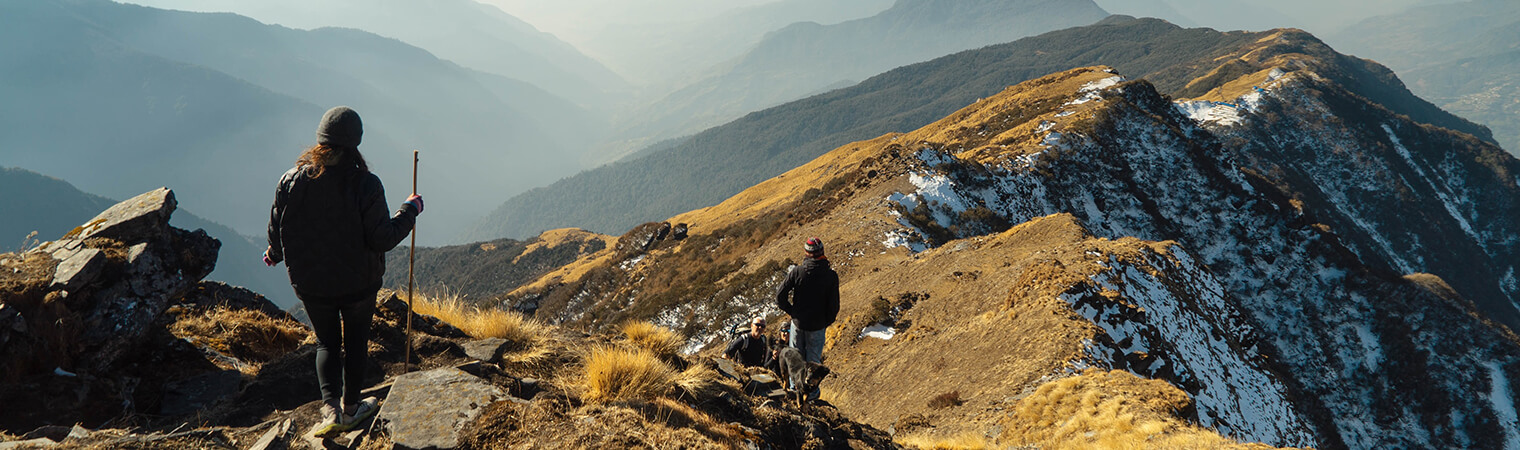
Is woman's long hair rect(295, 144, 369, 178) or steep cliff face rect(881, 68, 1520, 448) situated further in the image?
steep cliff face rect(881, 68, 1520, 448)

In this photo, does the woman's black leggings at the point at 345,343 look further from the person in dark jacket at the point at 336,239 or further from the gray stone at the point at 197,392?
the gray stone at the point at 197,392

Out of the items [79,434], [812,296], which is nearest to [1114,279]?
[812,296]

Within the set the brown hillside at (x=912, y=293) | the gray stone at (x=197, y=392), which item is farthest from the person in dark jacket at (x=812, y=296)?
the gray stone at (x=197, y=392)

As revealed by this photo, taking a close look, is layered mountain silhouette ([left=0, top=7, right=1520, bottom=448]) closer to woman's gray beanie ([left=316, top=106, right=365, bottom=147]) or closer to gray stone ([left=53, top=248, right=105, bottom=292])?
gray stone ([left=53, top=248, right=105, bottom=292])

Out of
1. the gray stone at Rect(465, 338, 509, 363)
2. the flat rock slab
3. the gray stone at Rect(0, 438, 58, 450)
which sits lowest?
the gray stone at Rect(465, 338, 509, 363)

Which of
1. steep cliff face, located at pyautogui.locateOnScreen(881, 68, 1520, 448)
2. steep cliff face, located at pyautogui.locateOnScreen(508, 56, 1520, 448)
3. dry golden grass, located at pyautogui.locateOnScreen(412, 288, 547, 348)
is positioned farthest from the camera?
steep cliff face, located at pyautogui.locateOnScreen(881, 68, 1520, 448)

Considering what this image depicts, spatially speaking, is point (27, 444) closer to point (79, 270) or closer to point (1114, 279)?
point (79, 270)

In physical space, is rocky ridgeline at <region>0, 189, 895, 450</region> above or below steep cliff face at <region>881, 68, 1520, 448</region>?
above

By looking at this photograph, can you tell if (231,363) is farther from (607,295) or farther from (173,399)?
(607,295)

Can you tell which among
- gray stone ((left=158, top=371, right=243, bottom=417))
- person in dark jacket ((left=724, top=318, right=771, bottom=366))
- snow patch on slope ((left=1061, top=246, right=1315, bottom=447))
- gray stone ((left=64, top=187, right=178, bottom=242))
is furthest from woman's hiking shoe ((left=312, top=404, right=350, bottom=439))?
snow patch on slope ((left=1061, top=246, right=1315, bottom=447))

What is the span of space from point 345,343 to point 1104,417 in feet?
29.0

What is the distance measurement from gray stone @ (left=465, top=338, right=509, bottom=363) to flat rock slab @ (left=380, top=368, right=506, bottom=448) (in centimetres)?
142

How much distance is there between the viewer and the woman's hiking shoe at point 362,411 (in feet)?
13.2

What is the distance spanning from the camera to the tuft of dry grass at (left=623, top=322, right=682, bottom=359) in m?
6.99
